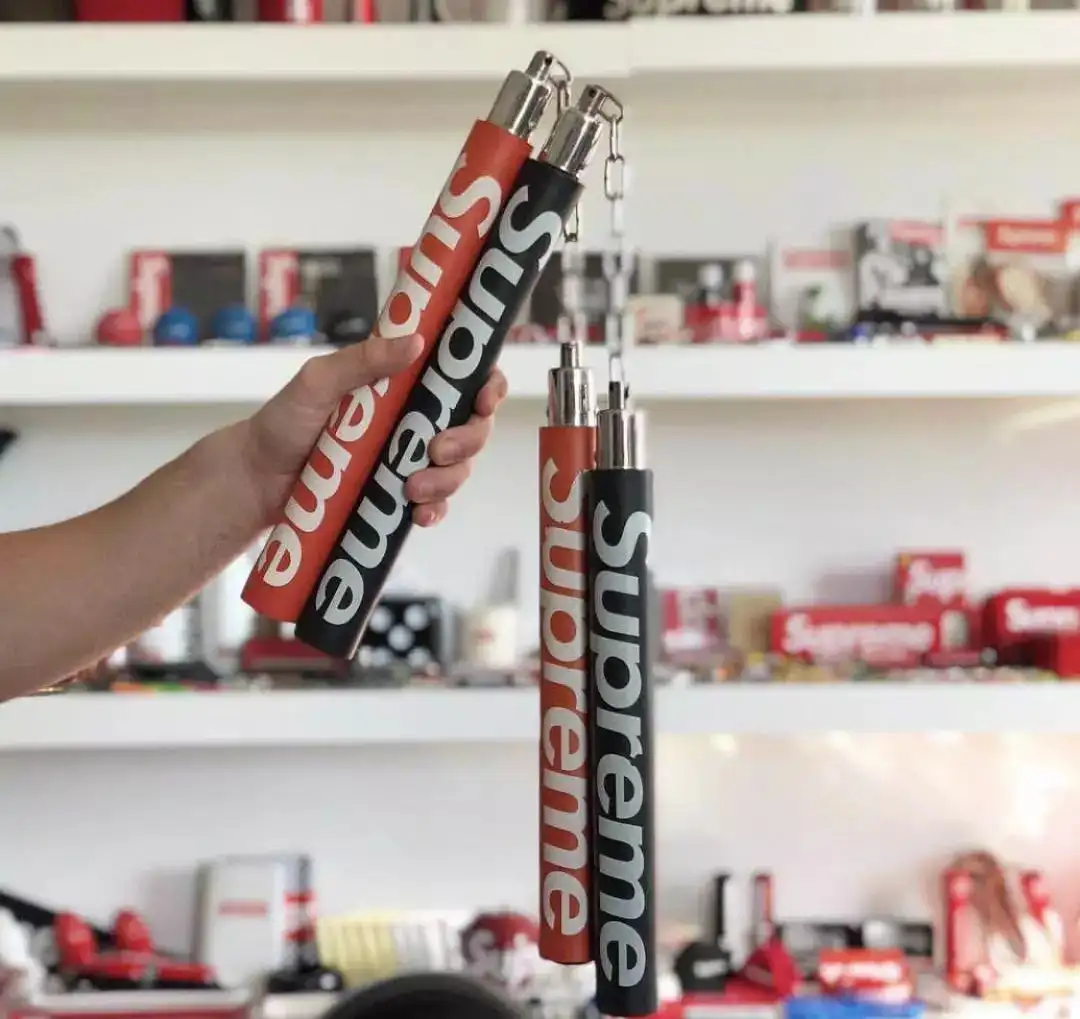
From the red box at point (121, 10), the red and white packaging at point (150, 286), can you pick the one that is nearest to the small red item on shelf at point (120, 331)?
the red and white packaging at point (150, 286)

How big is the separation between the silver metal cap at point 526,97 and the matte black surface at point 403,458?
0.14 ft

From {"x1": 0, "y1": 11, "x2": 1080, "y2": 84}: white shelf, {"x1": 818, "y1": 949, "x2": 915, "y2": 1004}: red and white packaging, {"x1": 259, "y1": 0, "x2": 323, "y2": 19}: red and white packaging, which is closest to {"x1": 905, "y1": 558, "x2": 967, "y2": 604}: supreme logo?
{"x1": 818, "y1": 949, "x2": 915, "y2": 1004}: red and white packaging

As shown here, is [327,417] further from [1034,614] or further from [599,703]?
[1034,614]

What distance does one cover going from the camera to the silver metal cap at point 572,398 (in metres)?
0.50

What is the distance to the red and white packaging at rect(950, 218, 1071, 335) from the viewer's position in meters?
1.43

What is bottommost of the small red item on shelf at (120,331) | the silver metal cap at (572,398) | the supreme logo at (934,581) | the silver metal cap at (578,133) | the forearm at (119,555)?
the supreme logo at (934,581)

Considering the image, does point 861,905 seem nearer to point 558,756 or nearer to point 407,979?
point 407,979

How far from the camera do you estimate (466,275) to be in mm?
523

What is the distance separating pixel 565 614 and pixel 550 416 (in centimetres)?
8

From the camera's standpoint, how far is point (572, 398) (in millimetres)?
506

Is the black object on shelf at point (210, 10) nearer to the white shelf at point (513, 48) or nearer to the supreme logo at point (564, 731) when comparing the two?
the white shelf at point (513, 48)

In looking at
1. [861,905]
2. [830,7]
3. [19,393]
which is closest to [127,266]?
[19,393]

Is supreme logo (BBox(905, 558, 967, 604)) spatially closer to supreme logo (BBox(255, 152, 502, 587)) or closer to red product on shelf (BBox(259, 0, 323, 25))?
red product on shelf (BBox(259, 0, 323, 25))

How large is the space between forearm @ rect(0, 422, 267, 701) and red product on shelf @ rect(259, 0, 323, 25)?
27.1 inches
